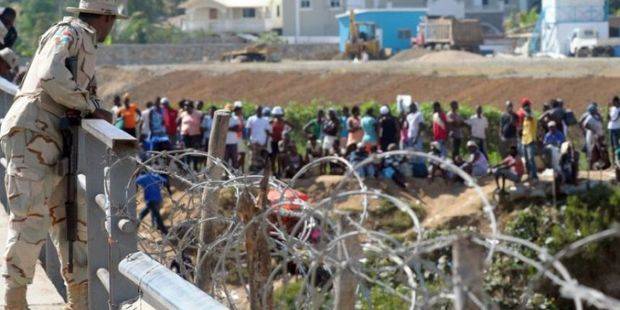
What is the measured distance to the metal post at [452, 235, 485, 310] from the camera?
2828 mm

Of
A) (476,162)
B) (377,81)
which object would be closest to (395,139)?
(476,162)

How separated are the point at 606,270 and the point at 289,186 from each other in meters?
20.0

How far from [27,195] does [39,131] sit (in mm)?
292

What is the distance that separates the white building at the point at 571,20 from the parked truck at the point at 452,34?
410cm

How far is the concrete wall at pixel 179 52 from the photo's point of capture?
84.9m

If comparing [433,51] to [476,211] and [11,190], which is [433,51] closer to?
[476,211]

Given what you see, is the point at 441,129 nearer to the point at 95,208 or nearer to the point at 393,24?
the point at 95,208

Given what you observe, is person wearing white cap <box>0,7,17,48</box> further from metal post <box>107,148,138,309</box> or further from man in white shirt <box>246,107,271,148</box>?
man in white shirt <box>246,107,271,148</box>

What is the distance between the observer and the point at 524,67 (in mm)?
61375

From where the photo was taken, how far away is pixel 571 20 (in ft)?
261

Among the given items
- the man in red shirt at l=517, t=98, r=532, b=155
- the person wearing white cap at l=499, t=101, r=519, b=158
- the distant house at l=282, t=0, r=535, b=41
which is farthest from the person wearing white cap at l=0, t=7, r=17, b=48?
the distant house at l=282, t=0, r=535, b=41

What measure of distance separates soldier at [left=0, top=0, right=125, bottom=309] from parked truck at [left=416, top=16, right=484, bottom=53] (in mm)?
72547

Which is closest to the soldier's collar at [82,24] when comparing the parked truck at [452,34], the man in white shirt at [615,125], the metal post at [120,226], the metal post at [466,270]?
the metal post at [120,226]

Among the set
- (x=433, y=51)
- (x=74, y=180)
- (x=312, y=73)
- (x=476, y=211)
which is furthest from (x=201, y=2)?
(x=74, y=180)
